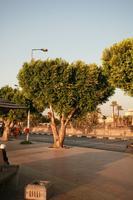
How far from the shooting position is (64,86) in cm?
2791

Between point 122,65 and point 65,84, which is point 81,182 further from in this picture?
point 65,84

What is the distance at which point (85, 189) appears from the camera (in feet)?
34.5

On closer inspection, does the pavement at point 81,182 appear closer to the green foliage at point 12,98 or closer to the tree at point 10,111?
the green foliage at point 12,98

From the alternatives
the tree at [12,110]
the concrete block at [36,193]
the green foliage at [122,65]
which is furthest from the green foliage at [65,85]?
the concrete block at [36,193]

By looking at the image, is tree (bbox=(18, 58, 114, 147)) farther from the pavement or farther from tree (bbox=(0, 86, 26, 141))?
the pavement

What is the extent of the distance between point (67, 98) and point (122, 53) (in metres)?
6.61

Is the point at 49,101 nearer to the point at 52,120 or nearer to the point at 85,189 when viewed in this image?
the point at 52,120

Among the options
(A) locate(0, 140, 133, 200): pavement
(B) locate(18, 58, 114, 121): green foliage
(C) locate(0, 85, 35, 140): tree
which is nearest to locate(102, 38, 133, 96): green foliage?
(B) locate(18, 58, 114, 121): green foliage

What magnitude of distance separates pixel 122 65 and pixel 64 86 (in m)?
6.21

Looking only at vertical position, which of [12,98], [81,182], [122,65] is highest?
[122,65]

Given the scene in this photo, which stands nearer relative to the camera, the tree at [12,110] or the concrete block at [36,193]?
the concrete block at [36,193]

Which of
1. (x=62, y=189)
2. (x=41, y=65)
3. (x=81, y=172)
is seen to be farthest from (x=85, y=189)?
(x=41, y=65)

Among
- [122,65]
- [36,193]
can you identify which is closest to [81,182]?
[36,193]

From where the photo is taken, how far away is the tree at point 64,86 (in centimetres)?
2800
